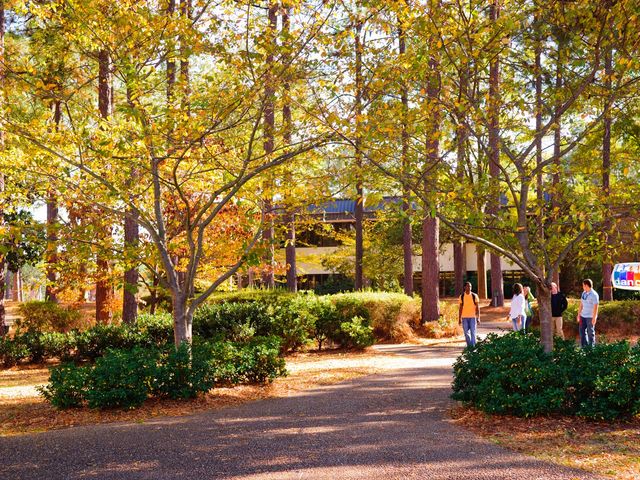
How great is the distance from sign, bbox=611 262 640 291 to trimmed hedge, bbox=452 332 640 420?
7.56 meters

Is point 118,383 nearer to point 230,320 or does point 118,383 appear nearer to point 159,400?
point 159,400

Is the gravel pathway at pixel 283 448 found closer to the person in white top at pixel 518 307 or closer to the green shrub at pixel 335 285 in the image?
the person in white top at pixel 518 307

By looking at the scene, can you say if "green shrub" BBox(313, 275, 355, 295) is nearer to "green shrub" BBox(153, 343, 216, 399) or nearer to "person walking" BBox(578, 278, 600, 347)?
"person walking" BBox(578, 278, 600, 347)

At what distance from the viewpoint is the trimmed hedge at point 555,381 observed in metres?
6.96

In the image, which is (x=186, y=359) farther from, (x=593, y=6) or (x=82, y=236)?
(x=593, y=6)

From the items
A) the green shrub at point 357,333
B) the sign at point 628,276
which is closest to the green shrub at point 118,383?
the green shrub at point 357,333


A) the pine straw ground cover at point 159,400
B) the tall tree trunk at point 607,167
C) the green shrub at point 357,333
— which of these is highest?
the tall tree trunk at point 607,167

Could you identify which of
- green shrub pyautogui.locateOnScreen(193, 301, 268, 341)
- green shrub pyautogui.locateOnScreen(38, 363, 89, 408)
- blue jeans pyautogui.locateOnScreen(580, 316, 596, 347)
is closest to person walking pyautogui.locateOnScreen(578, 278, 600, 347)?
blue jeans pyautogui.locateOnScreen(580, 316, 596, 347)

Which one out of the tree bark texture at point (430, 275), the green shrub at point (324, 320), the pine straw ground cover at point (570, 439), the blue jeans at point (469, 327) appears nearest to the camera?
the pine straw ground cover at point (570, 439)

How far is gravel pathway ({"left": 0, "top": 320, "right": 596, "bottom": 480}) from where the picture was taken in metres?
5.44

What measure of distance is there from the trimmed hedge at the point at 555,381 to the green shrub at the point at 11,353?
11055mm

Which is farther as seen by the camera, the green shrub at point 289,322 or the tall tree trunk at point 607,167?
the green shrub at point 289,322

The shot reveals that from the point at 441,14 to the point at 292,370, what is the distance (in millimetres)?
7333

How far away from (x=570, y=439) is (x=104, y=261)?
477 inches
